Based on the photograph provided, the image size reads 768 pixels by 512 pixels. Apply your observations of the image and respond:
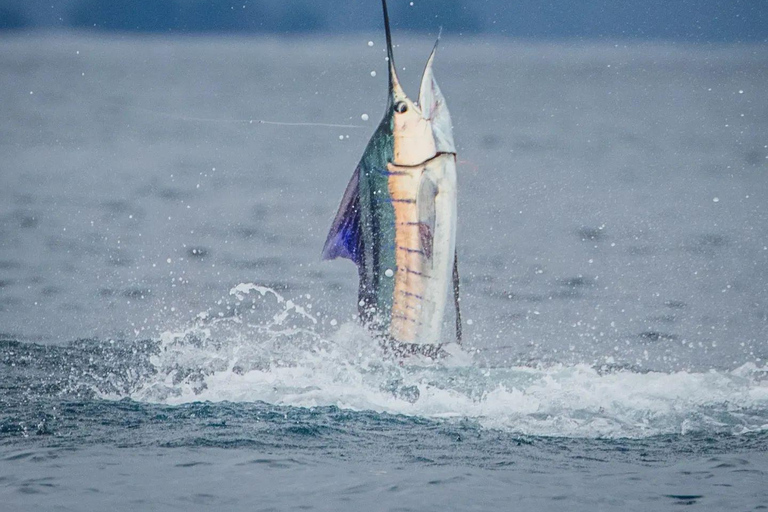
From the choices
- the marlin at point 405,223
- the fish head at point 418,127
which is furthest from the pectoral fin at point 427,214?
the fish head at point 418,127

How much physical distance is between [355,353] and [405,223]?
1140mm

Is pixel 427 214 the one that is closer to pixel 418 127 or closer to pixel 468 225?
pixel 418 127

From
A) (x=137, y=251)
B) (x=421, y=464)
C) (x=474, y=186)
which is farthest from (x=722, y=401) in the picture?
(x=474, y=186)

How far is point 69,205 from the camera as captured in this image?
76.5ft

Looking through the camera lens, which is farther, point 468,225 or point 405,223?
point 468,225

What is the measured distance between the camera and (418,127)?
688cm

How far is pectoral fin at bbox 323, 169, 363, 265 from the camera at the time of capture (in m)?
7.23

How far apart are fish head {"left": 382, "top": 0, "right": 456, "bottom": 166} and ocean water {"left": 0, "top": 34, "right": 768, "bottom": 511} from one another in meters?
1.14

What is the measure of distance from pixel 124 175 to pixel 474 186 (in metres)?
8.52

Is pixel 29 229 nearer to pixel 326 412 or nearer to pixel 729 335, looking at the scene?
pixel 729 335

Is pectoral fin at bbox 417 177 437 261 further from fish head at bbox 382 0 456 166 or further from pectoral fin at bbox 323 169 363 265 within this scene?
pectoral fin at bbox 323 169 363 265

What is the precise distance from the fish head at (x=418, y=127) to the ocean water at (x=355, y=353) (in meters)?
1.14

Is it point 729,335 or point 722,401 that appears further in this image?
point 729,335

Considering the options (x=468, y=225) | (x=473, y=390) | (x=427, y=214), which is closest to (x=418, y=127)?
(x=427, y=214)
